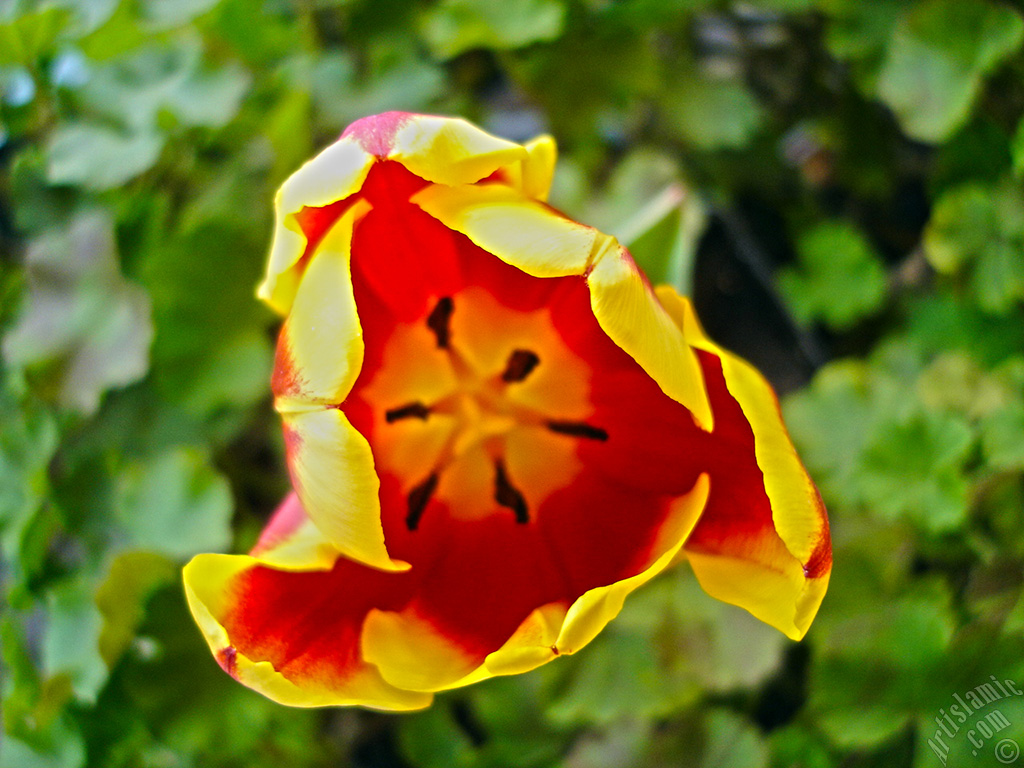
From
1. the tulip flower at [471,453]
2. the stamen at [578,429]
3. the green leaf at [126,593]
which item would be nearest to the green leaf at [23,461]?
the green leaf at [126,593]

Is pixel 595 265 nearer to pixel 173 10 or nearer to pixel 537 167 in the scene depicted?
pixel 537 167

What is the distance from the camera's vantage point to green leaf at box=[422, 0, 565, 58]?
734 millimetres

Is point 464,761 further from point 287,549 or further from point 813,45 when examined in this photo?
point 813,45

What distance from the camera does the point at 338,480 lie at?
1.48 feet

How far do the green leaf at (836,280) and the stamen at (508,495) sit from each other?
44 centimetres

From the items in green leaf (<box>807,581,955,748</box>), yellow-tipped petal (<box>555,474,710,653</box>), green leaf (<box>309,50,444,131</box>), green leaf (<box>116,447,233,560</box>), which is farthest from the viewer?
green leaf (<box>309,50,444,131</box>)

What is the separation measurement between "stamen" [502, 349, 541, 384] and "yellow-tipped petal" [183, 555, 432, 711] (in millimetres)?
275

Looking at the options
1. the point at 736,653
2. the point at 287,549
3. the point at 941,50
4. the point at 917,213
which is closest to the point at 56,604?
the point at 287,549

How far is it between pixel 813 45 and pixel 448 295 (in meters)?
0.55

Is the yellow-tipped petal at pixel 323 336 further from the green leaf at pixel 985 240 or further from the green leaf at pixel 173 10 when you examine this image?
the green leaf at pixel 985 240

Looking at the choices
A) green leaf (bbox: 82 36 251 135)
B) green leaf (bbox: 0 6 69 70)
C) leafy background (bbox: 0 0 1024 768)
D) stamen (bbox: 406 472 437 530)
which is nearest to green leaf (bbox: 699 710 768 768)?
leafy background (bbox: 0 0 1024 768)

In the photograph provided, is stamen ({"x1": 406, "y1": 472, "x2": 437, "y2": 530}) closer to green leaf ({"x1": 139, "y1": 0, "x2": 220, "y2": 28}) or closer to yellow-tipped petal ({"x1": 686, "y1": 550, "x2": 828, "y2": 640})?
yellow-tipped petal ({"x1": 686, "y1": 550, "x2": 828, "y2": 640})

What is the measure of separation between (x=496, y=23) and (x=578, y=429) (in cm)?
38

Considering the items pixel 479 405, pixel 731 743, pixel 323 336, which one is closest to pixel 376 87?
pixel 479 405
